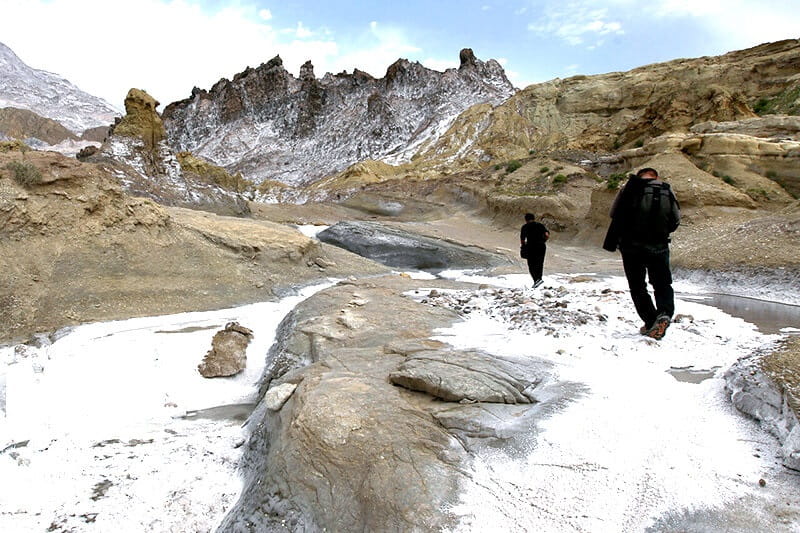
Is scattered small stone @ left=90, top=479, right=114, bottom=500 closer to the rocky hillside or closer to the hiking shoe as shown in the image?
the hiking shoe

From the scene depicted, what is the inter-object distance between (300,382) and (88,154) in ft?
65.1

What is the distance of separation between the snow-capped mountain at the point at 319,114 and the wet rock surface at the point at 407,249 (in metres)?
32.7

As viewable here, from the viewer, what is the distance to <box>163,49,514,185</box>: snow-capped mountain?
5686 centimetres

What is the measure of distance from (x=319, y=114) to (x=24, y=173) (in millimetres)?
63953

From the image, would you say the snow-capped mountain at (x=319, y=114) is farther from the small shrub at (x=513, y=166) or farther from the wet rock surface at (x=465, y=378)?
the wet rock surface at (x=465, y=378)

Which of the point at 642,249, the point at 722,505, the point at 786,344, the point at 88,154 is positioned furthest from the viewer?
the point at 88,154

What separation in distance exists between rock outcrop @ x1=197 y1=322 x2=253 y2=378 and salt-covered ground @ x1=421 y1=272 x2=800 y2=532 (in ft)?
10.0

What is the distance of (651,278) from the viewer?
4039mm

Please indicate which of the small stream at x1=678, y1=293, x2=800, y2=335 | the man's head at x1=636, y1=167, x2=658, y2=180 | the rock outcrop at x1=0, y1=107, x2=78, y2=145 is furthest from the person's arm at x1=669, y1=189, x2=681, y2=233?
the rock outcrop at x1=0, y1=107, x2=78, y2=145

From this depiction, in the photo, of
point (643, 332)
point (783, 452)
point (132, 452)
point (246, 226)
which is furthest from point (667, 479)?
point (246, 226)

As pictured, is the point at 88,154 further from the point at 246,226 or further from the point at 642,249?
the point at 642,249

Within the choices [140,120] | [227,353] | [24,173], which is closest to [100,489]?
[227,353]

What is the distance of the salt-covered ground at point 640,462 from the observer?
1916 millimetres

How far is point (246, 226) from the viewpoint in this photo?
9.90 meters
